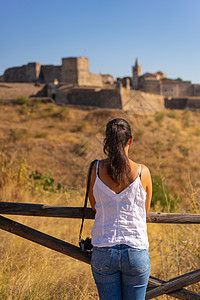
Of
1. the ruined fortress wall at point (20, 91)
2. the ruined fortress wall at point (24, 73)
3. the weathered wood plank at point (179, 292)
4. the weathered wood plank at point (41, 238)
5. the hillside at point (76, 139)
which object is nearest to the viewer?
the weathered wood plank at point (179, 292)

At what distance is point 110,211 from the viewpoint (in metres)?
1.79

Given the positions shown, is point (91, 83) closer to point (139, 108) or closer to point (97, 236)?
point (139, 108)

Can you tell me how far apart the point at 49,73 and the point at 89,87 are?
6.47m

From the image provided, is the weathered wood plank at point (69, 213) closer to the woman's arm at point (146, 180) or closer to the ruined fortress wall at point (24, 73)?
the woman's arm at point (146, 180)

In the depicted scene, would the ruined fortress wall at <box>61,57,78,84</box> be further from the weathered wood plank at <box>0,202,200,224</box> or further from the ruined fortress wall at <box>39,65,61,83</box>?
the weathered wood plank at <box>0,202,200,224</box>

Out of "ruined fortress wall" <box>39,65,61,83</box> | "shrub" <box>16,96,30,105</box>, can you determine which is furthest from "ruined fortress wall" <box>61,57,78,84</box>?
"shrub" <box>16,96,30,105</box>

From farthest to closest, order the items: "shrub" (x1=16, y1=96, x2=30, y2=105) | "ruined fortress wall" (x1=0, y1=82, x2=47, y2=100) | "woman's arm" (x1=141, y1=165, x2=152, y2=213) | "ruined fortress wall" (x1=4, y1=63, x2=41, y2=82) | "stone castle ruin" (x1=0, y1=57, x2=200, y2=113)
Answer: "ruined fortress wall" (x1=4, y1=63, x2=41, y2=82) → "ruined fortress wall" (x1=0, y1=82, x2=47, y2=100) → "stone castle ruin" (x1=0, y1=57, x2=200, y2=113) → "shrub" (x1=16, y1=96, x2=30, y2=105) → "woman's arm" (x1=141, y1=165, x2=152, y2=213)

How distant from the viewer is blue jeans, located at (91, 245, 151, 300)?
5.58ft

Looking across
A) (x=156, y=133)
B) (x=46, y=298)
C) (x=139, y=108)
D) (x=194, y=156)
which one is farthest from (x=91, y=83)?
(x=46, y=298)

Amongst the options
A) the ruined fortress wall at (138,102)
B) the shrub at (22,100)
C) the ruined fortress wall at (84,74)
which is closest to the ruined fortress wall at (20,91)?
the shrub at (22,100)

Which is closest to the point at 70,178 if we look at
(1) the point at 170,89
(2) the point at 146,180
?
(2) the point at 146,180

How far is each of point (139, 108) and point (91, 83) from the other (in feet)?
21.9

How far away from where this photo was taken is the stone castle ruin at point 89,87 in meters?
25.5

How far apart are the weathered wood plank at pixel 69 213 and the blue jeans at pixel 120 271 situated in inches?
18.7
